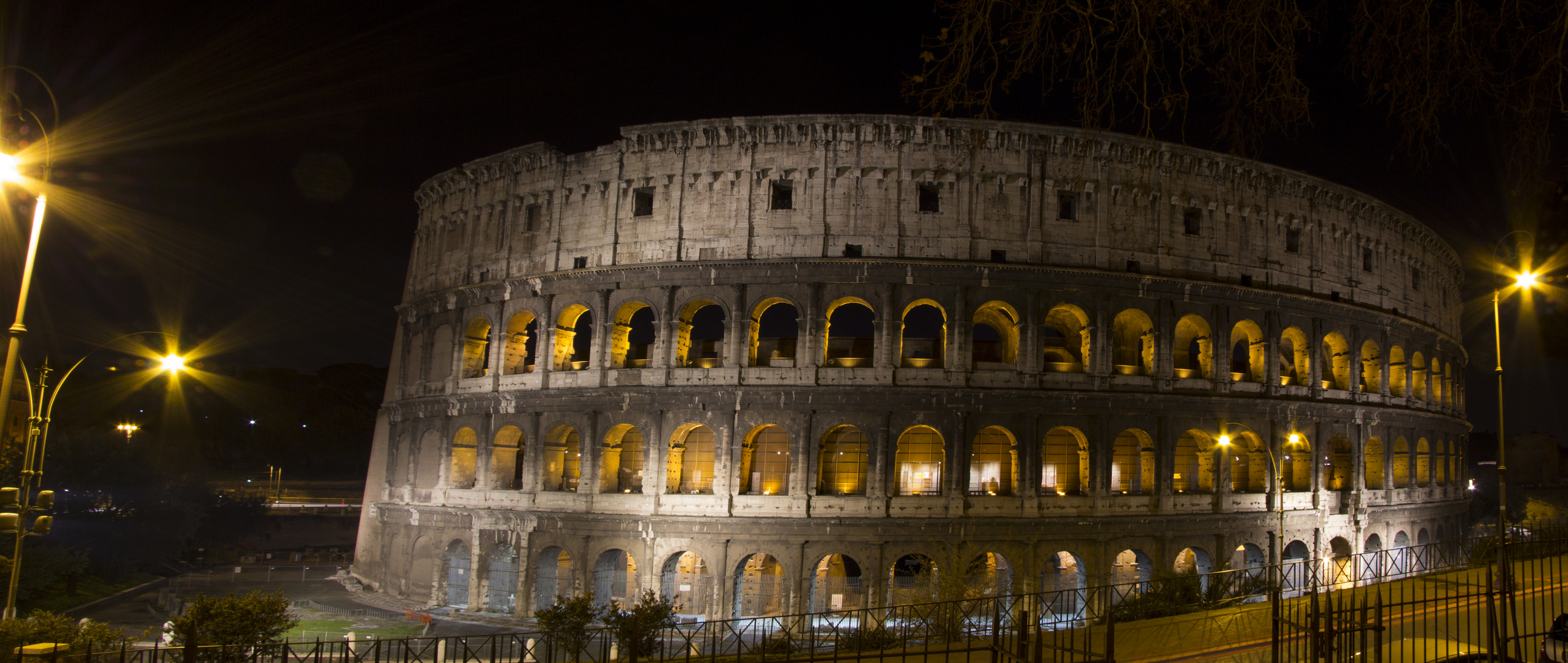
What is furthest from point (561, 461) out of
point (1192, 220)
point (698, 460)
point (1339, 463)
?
point (1339, 463)

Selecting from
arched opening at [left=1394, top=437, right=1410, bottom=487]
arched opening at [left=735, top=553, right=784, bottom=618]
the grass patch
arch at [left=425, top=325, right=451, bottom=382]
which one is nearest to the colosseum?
arched opening at [left=735, top=553, right=784, bottom=618]

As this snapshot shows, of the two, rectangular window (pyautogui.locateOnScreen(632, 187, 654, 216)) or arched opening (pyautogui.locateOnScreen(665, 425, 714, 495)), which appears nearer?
arched opening (pyautogui.locateOnScreen(665, 425, 714, 495))

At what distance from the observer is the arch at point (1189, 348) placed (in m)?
26.3

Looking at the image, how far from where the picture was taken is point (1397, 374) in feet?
103

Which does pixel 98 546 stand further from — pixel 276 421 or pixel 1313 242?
pixel 1313 242

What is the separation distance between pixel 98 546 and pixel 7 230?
40.2 feet

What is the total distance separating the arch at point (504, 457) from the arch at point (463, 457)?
30.0 inches

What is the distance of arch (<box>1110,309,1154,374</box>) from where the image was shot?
25656 millimetres

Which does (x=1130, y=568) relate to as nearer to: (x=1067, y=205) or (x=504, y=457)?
(x=1067, y=205)

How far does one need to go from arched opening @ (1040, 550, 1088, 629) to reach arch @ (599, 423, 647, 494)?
11.3m

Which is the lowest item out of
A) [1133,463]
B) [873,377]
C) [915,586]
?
[915,586]

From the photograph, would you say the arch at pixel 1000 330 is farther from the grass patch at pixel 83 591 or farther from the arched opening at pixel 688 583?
the grass patch at pixel 83 591

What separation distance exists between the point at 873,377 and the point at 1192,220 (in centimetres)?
1112

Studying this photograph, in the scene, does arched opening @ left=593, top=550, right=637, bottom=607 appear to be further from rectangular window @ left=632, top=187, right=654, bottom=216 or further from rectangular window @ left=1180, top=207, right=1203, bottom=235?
rectangular window @ left=1180, top=207, right=1203, bottom=235
